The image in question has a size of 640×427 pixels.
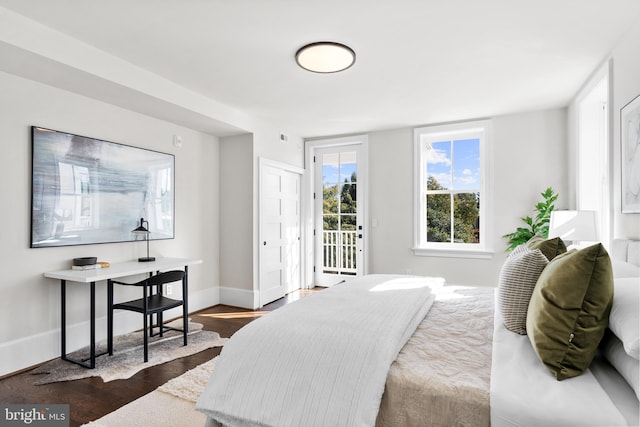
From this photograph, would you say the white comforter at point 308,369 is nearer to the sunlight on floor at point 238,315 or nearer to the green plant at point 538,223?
the sunlight on floor at point 238,315

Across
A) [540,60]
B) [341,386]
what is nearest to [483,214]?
[540,60]

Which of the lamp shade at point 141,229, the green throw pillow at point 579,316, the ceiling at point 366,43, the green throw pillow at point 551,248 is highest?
the ceiling at point 366,43

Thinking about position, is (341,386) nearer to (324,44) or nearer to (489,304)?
(489,304)

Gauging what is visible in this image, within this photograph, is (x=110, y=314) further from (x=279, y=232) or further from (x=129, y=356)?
(x=279, y=232)

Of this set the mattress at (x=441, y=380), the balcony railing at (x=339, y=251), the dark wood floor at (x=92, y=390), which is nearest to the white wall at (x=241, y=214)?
the balcony railing at (x=339, y=251)

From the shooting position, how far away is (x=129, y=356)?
9.57 feet

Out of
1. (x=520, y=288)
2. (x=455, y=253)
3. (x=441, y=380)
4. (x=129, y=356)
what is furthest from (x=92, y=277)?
(x=455, y=253)

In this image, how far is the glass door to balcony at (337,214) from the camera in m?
5.45

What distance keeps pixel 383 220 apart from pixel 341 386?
3972mm

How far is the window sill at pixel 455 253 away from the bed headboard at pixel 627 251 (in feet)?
7.10

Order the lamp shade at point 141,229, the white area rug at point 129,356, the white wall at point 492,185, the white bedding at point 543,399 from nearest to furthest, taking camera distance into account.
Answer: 1. the white bedding at point 543,399
2. the white area rug at point 129,356
3. the lamp shade at point 141,229
4. the white wall at point 492,185

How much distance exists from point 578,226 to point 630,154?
2.68ft

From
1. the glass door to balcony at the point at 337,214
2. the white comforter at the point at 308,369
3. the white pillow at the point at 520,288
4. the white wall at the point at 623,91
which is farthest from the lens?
the glass door to balcony at the point at 337,214

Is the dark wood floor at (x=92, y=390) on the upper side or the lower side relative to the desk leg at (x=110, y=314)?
lower
